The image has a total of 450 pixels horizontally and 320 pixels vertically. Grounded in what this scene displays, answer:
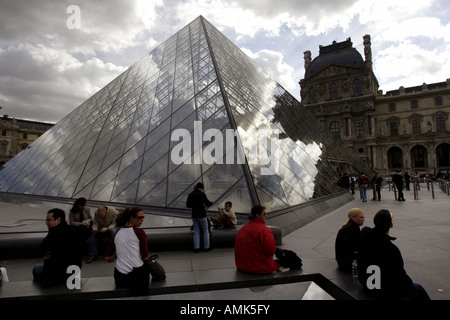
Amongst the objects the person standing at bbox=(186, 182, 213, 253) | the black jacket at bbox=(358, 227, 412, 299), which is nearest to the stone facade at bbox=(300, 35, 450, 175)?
the person standing at bbox=(186, 182, 213, 253)

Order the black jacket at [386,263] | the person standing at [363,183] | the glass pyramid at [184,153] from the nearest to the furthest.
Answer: the black jacket at [386,263] → the glass pyramid at [184,153] → the person standing at [363,183]

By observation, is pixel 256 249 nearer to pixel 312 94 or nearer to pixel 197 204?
pixel 197 204

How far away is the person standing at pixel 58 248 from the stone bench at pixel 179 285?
0.52 feet

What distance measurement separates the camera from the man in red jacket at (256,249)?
3.43 m

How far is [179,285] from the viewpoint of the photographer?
3213mm

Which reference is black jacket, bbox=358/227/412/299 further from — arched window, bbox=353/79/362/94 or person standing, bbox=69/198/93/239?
arched window, bbox=353/79/362/94

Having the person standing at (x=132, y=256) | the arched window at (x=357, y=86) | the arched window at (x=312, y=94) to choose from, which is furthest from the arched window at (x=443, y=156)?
the person standing at (x=132, y=256)

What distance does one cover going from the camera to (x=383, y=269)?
8.45 feet

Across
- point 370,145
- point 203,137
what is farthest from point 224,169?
point 370,145

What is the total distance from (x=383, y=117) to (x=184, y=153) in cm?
6795

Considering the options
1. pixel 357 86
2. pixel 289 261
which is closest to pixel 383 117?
pixel 357 86

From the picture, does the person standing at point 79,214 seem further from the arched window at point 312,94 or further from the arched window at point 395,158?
the arched window at point 312,94
